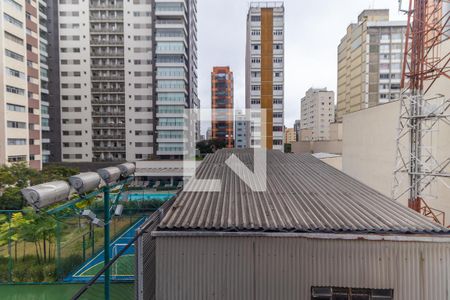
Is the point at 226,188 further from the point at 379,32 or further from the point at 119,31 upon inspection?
the point at 379,32

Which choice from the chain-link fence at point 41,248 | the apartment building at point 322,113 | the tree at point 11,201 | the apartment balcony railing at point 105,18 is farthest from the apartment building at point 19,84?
the apartment building at point 322,113

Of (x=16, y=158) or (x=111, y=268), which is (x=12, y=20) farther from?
(x=111, y=268)

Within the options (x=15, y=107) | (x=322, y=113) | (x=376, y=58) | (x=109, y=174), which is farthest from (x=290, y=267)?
(x=322, y=113)

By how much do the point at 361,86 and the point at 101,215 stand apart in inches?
1886

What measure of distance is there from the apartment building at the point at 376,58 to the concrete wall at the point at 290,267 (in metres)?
48.4

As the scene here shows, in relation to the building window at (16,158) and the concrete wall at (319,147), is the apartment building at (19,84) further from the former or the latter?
the concrete wall at (319,147)

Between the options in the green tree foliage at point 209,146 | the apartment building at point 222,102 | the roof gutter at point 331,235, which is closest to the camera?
the roof gutter at point 331,235

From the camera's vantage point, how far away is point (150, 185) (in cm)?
3198

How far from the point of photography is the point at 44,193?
5035 mm

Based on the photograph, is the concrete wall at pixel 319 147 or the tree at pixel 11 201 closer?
the tree at pixel 11 201

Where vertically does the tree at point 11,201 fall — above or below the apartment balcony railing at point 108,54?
below

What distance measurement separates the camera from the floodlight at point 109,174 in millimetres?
6863

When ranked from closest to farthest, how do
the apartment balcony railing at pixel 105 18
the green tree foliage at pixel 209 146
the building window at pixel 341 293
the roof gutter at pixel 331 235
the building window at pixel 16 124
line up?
the roof gutter at pixel 331 235 → the building window at pixel 341 293 → the building window at pixel 16 124 → the apartment balcony railing at pixel 105 18 → the green tree foliage at pixel 209 146

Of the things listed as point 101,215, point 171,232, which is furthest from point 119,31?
point 171,232
